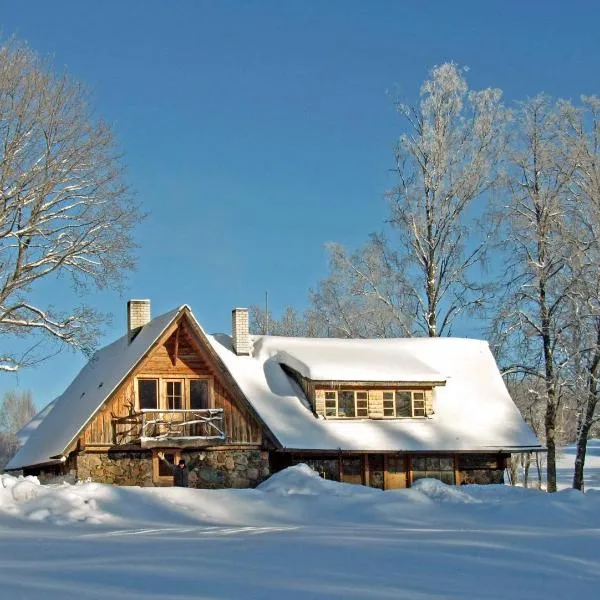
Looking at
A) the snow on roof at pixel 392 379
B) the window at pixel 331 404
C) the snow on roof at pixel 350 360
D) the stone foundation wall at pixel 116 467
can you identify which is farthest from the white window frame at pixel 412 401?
the stone foundation wall at pixel 116 467

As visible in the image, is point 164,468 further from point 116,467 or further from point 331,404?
point 331,404

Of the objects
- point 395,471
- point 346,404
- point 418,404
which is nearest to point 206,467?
point 346,404

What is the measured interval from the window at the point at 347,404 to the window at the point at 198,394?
13.4 feet

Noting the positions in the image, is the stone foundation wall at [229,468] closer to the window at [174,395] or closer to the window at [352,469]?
the window at [174,395]

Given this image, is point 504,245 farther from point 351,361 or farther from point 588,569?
point 588,569

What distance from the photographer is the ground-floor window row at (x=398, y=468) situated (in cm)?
3112

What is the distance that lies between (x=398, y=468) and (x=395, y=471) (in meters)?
0.14

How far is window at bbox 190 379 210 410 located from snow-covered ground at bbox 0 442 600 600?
845cm

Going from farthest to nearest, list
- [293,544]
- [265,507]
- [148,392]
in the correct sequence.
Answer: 1. [148,392]
2. [265,507]
3. [293,544]

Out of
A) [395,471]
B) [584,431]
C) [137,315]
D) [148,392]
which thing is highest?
[137,315]

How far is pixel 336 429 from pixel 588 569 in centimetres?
2012

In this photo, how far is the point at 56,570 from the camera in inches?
416

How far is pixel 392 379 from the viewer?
3219cm

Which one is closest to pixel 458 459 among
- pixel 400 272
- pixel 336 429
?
pixel 336 429
